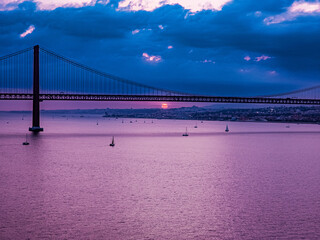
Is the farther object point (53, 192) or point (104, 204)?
point (53, 192)

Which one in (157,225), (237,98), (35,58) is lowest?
(157,225)

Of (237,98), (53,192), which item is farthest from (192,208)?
(237,98)

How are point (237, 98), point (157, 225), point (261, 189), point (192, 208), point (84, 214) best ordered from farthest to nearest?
point (237, 98) < point (261, 189) < point (192, 208) < point (84, 214) < point (157, 225)

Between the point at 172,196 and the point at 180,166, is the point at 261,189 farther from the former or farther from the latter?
the point at 180,166

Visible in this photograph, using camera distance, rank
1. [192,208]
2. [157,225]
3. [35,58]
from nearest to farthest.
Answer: [157,225] → [192,208] → [35,58]

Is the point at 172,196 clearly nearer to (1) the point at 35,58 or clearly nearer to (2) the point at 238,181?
(2) the point at 238,181

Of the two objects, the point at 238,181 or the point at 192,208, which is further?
the point at 238,181

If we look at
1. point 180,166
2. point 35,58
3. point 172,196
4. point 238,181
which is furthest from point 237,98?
point 172,196

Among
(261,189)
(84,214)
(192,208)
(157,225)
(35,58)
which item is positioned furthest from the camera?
(35,58)

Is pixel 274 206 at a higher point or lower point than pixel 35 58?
lower
